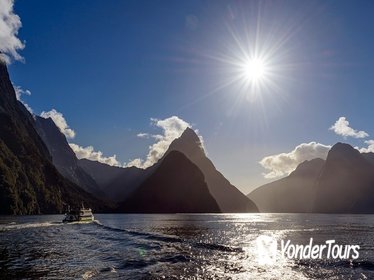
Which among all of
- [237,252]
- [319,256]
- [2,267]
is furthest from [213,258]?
[2,267]

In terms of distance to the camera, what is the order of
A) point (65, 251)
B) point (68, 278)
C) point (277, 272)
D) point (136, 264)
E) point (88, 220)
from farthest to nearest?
point (88, 220) < point (65, 251) < point (136, 264) < point (277, 272) < point (68, 278)

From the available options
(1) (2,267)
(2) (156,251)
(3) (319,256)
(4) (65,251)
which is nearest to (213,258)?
(2) (156,251)

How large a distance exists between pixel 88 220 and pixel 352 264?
4798 inches

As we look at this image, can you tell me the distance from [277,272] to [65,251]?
28458 millimetres

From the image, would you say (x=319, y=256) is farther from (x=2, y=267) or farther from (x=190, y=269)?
(x=2, y=267)

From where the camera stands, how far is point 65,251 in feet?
159

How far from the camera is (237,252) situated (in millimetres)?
49562

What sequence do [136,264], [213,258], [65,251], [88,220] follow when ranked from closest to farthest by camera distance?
[136,264] < [213,258] < [65,251] < [88,220]

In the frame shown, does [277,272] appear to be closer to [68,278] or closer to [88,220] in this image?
[68,278]

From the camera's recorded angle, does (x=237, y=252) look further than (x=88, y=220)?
No

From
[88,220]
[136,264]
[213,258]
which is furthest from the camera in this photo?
[88,220]

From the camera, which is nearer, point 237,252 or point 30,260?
point 30,260

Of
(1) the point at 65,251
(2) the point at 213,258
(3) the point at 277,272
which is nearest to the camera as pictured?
(3) the point at 277,272

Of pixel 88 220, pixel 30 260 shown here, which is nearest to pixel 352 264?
pixel 30 260
